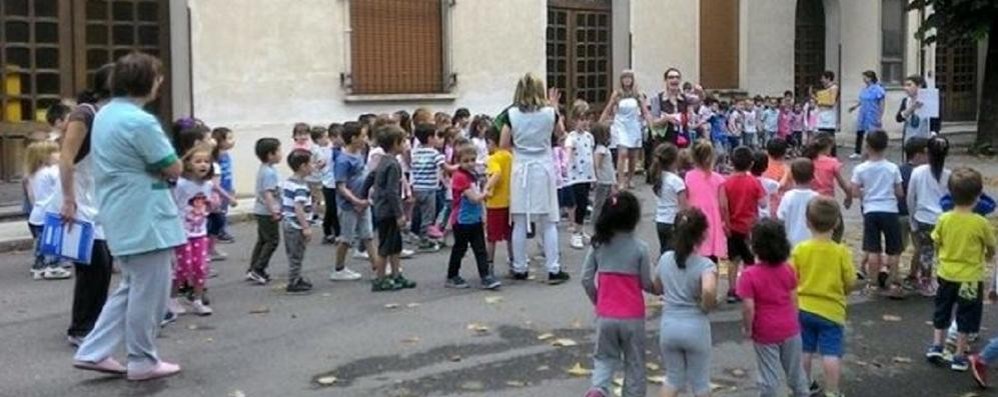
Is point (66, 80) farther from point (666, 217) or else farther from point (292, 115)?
point (666, 217)

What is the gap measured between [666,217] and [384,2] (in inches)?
444

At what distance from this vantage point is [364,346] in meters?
8.73

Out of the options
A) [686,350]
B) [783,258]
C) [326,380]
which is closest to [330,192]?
[326,380]

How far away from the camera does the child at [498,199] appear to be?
1115cm

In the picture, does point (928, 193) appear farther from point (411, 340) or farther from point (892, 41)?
point (892, 41)

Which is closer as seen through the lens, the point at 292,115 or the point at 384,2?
the point at 292,115

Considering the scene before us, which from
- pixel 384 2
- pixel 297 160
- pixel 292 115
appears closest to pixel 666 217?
pixel 297 160

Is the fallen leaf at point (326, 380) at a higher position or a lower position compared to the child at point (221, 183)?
lower

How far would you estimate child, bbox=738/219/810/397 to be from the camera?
675cm

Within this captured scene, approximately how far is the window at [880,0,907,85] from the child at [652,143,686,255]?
79.6ft

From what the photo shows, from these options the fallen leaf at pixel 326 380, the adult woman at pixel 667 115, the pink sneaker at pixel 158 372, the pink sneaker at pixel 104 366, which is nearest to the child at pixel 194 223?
the pink sneaker at pixel 158 372

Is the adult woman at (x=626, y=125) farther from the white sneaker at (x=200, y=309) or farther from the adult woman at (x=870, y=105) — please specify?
the adult woman at (x=870, y=105)

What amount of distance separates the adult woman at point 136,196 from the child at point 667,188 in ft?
13.1

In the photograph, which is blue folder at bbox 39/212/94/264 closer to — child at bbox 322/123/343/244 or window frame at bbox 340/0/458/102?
child at bbox 322/123/343/244
